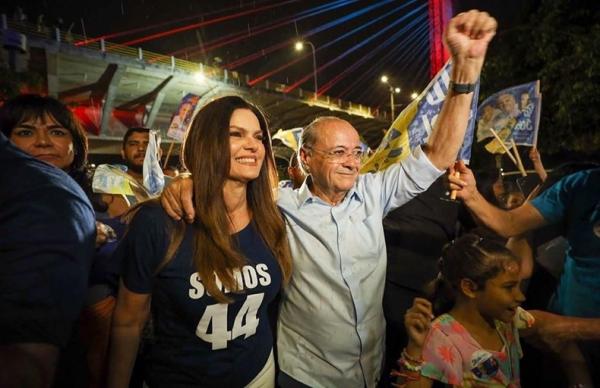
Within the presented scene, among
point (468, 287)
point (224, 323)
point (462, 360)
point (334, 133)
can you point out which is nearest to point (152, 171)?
point (334, 133)

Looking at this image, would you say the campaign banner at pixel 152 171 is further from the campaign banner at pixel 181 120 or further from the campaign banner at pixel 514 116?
the campaign banner at pixel 514 116

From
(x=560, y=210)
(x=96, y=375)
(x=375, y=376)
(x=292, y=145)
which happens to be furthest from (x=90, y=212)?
(x=292, y=145)

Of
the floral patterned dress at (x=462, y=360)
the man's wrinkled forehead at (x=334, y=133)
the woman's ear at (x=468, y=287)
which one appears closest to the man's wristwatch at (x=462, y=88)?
the man's wrinkled forehead at (x=334, y=133)

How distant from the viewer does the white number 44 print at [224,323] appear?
1850mm

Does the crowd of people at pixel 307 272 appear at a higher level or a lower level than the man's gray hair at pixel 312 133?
lower

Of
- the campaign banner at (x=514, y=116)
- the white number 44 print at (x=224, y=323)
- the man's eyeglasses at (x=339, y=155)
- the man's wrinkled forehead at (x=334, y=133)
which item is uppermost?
the campaign banner at (x=514, y=116)

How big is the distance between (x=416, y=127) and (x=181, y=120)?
7.04 m

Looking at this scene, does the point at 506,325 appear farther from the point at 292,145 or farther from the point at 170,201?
the point at 292,145

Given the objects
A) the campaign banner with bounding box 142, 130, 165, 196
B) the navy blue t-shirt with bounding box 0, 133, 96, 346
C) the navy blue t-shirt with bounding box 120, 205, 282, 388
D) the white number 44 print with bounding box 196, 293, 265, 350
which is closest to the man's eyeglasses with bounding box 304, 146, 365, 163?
the navy blue t-shirt with bounding box 120, 205, 282, 388

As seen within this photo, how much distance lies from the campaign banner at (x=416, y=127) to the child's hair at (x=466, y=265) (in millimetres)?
1008

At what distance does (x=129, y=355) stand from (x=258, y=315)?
675 mm

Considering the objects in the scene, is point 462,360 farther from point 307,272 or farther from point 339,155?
point 339,155

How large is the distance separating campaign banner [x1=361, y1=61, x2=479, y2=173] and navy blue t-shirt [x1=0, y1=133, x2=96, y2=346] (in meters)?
2.67

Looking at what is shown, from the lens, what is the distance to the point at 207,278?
1825 millimetres
